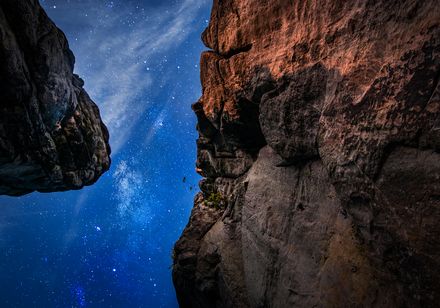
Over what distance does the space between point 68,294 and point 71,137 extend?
14299 centimetres

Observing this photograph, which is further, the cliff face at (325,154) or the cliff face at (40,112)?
the cliff face at (40,112)

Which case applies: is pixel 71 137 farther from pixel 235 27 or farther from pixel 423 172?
pixel 423 172

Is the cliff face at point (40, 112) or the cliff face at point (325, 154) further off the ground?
the cliff face at point (40, 112)

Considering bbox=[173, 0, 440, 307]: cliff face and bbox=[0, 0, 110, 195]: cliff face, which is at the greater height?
bbox=[0, 0, 110, 195]: cliff face

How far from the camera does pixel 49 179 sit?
14773mm

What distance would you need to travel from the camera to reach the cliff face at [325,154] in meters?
3.37

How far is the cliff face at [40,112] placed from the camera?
35.2 feet

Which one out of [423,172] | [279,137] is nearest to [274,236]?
[279,137]

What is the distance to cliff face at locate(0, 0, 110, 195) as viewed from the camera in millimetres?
10742

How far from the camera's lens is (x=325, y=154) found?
4.78 m

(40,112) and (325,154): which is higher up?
(40,112)

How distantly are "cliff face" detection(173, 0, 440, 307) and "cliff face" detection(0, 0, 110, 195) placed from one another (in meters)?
8.66

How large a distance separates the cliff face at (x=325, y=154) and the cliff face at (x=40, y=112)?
866 centimetres

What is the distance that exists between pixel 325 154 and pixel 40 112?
1405 centimetres
